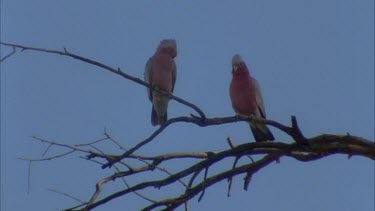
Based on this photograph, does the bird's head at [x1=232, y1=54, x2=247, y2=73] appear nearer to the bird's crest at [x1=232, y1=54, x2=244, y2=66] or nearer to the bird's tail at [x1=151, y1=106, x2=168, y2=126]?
the bird's crest at [x1=232, y1=54, x2=244, y2=66]

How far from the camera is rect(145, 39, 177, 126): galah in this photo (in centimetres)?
781

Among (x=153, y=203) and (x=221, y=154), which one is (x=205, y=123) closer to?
(x=221, y=154)

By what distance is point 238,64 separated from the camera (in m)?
7.25

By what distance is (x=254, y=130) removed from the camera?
7.27 meters

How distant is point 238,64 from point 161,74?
1.00 m

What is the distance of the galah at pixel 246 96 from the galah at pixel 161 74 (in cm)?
92

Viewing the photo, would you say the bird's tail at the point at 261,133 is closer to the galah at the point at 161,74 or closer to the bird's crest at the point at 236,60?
the bird's crest at the point at 236,60

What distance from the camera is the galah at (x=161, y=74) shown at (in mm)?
7812

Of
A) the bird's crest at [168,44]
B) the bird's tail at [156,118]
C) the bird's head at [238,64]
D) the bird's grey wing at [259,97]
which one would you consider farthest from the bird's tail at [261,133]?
the bird's crest at [168,44]

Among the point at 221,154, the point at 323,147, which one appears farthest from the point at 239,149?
the point at 323,147

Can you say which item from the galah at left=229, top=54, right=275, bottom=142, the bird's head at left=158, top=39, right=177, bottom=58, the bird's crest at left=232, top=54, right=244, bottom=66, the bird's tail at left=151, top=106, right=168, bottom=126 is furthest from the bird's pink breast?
the bird's tail at left=151, top=106, right=168, bottom=126

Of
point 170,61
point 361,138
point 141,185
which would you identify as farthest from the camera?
point 170,61

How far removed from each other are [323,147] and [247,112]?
11.0 feet

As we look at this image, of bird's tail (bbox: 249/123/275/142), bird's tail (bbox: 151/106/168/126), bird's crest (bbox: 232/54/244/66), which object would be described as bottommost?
bird's tail (bbox: 249/123/275/142)
